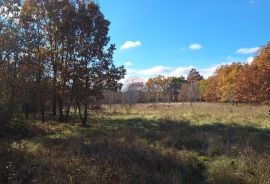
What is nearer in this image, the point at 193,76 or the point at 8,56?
the point at 8,56

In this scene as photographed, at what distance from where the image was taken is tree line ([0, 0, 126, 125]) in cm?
A: 2514

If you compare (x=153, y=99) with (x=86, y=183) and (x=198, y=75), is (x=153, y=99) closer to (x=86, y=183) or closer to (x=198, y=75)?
(x=198, y=75)

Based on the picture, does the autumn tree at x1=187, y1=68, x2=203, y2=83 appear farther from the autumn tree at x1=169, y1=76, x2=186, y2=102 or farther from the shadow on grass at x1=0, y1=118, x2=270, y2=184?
the shadow on grass at x1=0, y1=118, x2=270, y2=184

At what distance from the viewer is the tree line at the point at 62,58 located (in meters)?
25.1

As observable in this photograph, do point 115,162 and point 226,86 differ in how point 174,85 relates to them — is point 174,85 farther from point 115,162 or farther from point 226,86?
point 115,162

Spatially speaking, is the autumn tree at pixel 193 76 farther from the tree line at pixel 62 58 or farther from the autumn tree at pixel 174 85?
the tree line at pixel 62 58

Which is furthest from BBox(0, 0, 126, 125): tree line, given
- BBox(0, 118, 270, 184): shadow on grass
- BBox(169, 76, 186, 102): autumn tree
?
BBox(169, 76, 186, 102): autumn tree

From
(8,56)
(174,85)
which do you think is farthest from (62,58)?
(174,85)

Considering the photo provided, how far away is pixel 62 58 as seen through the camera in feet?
91.6

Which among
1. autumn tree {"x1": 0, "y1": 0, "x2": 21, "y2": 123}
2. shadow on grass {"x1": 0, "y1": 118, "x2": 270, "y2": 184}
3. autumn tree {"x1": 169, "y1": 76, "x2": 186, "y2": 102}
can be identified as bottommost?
shadow on grass {"x1": 0, "y1": 118, "x2": 270, "y2": 184}

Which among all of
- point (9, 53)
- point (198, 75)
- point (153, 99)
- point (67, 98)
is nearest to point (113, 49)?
point (67, 98)

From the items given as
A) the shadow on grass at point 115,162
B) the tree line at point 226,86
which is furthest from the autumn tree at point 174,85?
the shadow on grass at point 115,162

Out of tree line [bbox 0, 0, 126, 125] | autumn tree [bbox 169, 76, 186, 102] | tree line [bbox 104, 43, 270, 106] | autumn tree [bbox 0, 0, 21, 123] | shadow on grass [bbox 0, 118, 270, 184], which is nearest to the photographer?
shadow on grass [bbox 0, 118, 270, 184]

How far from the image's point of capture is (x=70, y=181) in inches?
354
